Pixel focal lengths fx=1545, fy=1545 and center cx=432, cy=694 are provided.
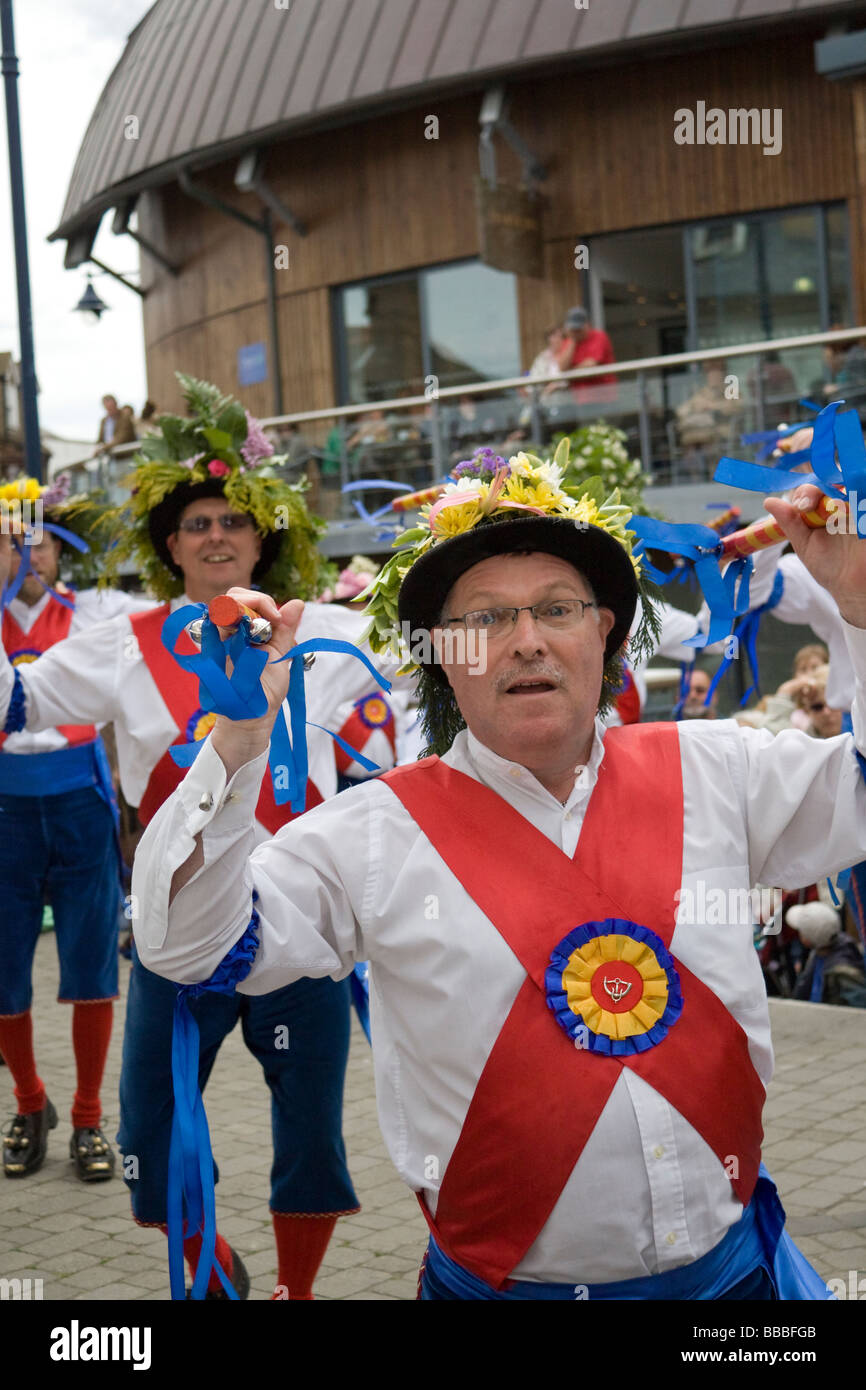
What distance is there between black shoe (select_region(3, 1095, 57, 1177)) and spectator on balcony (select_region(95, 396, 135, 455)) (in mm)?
10300

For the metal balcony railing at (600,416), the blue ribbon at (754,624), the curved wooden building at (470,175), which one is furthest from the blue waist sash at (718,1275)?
the curved wooden building at (470,175)

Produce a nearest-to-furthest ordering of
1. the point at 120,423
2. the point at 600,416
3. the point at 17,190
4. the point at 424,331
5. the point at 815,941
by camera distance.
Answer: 1. the point at 815,941
2. the point at 17,190
3. the point at 600,416
4. the point at 120,423
5. the point at 424,331

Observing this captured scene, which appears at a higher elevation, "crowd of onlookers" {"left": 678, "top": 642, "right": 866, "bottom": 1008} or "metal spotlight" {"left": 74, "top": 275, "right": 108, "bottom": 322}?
"metal spotlight" {"left": 74, "top": 275, "right": 108, "bottom": 322}

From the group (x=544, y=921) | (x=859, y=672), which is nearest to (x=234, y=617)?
(x=544, y=921)

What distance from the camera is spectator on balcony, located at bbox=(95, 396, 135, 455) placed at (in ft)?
49.7

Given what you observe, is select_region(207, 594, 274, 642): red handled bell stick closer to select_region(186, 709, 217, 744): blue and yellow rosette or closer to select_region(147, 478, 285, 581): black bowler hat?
select_region(186, 709, 217, 744): blue and yellow rosette

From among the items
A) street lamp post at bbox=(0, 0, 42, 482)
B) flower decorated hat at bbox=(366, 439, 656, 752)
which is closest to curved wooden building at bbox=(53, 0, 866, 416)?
street lamp post at bbox=(0, 0, 42, 482)

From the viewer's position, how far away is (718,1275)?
2.36 m

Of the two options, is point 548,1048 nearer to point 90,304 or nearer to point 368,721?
point 368,721

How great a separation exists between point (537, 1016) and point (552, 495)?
35.3 inches

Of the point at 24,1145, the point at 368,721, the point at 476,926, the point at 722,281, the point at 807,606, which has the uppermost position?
the point at 722,281

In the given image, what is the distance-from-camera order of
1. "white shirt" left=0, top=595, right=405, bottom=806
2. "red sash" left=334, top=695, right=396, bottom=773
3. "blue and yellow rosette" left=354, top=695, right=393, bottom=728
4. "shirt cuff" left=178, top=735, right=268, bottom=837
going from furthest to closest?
"blue and yellow rosette" left=354, top=695, right=393, bottom=728
"red sash" left=334, top=695, right=396, bottom=773
"white shirt" left=0, top=595, right=405, bottom=806
"shirt cuff" left=178, top=735, right=268, bottom=837

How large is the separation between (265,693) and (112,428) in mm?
14067
